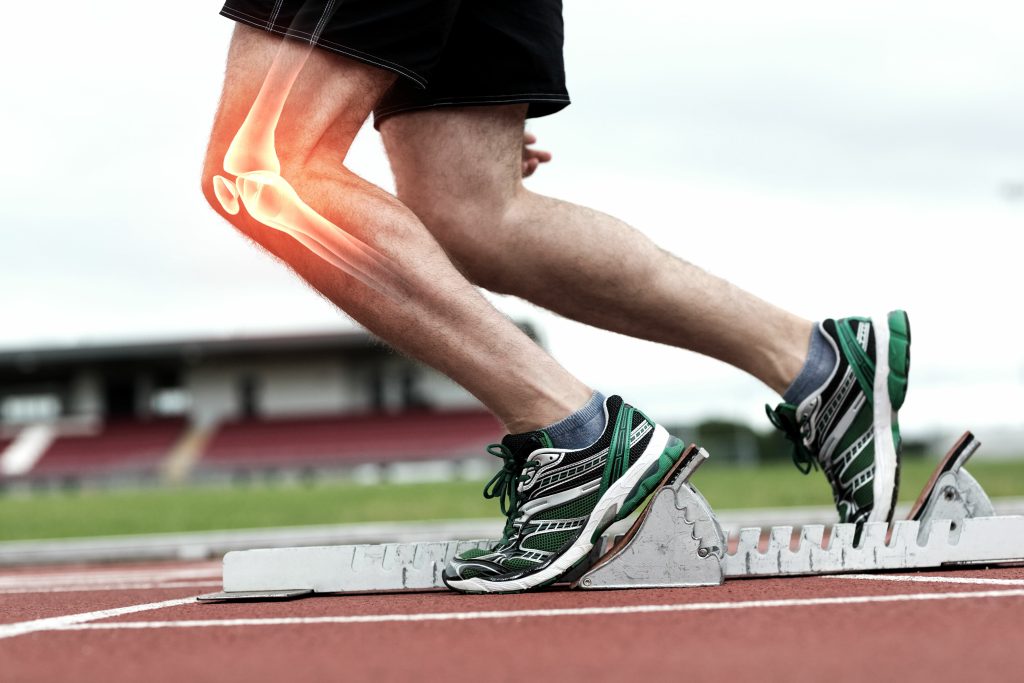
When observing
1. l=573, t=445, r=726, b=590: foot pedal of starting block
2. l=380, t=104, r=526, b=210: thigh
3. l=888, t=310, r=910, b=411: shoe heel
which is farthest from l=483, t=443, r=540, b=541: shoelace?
l=888, t=310, r=910, b=411: shoe heel

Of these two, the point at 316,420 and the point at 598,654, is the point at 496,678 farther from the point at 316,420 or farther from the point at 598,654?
the point at 316,420

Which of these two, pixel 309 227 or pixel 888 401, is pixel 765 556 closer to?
pixel 888 401

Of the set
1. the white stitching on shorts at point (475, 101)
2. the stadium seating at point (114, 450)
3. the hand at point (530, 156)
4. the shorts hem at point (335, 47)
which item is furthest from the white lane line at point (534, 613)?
the stadium seating at point (114, 450)

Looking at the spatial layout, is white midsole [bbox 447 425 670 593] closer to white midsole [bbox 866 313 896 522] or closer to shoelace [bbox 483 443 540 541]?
shoelace [bbox 483 443 540 541]

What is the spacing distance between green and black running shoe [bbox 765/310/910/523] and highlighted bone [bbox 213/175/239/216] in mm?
1086

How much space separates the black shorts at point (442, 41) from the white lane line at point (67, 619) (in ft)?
3.08

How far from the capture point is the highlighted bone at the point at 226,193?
188 centimetres

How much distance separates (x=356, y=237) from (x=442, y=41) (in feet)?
1.14

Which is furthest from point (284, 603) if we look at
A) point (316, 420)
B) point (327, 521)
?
point (316, 420)

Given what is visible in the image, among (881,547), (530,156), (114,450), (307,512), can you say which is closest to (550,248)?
(530,156)

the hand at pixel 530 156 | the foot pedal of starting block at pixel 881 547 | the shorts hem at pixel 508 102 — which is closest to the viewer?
the foot pedal of starting block at pixel 881 547

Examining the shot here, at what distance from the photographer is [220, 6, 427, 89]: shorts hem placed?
1.82m

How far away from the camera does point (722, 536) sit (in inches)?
74.7

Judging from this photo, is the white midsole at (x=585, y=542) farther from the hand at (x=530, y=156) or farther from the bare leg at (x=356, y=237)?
the hand at (x=530, y=156)
